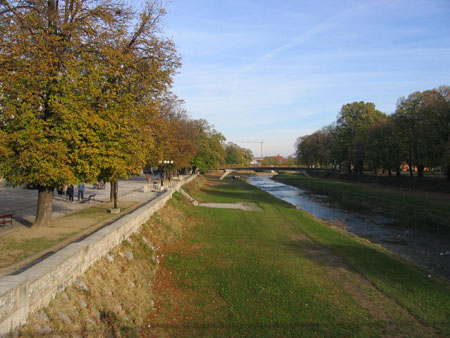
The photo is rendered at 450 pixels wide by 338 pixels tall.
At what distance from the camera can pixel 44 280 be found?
6145 millimetres

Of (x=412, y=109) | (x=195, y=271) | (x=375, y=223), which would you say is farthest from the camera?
(x=412, y=109)

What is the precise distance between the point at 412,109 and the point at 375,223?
98.2 ft

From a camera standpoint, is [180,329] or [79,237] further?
[79,237]

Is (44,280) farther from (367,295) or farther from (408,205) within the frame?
(408,205)

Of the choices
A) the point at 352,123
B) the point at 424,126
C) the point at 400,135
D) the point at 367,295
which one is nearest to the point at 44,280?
the point at 367,295

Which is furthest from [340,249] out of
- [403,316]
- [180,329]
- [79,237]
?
[79,237]

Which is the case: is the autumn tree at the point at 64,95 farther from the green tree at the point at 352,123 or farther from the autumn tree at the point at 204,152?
the green tree at the point at 352,123

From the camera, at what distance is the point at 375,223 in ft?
92.1

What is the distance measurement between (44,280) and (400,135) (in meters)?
54.8

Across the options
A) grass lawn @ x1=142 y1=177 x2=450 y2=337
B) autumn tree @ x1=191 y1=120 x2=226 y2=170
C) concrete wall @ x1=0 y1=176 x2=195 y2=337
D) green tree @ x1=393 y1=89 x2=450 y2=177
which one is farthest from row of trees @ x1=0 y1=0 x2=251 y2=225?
autumn tree @ x1=191 y1=120 x2=226 y2=170

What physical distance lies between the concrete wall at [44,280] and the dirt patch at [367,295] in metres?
8.06

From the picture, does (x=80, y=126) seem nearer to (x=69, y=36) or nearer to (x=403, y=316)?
(x=69, y=36)

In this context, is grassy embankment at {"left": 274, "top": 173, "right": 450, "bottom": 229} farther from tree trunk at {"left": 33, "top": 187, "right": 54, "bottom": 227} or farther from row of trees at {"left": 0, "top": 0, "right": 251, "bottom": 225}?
tree trunk at {"left": 33, "top": 187, "right": 54, "bottom": 227}

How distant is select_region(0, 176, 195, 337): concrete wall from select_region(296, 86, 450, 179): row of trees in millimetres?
37767
